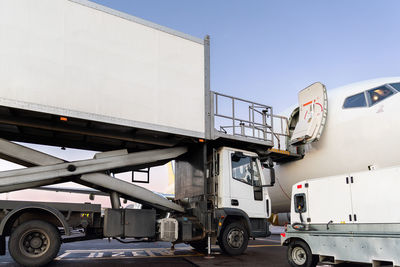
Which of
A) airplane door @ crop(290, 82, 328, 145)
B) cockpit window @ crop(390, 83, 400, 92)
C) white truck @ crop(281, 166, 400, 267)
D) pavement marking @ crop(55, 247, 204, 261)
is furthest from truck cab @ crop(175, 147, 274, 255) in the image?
cockpit window @ crop(390, 83, 400, 92)

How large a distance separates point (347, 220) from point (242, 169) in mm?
4209

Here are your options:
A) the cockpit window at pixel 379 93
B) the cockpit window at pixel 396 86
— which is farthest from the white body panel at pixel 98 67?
the cockpit window at pixel 396 86

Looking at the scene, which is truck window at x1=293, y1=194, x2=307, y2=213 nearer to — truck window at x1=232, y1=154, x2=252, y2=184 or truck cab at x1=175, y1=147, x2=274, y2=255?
truck cab at x1=175, y1=147, x2=274, y2=255

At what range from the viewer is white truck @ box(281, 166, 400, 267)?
5.73 meters

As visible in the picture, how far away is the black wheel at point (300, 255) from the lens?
6.94 meters

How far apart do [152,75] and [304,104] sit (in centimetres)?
554

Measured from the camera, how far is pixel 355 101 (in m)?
9.98

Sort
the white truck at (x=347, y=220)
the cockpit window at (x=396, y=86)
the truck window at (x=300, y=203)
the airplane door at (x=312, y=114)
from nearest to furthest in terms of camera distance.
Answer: the white truck at (x=347, y=220), the truck window at (x=300, y=203), the cockpit window at (x=396, y=86), the airplane door at (x=312, y=114)

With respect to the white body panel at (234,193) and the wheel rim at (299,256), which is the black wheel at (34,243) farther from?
the wheel rim at (299,256)

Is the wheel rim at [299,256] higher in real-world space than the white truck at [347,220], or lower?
lower

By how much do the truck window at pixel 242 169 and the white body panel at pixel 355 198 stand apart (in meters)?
2.67

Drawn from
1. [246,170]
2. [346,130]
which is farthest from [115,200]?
[346,130]

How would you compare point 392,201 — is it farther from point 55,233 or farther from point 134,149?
point 134,149

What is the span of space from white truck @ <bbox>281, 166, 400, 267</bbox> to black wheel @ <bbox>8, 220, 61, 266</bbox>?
206 inches
